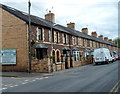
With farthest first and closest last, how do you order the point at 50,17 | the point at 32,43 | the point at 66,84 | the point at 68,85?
the point at 50,17 < the point at 32,43 < the point at 66,84 < the point at 68,85

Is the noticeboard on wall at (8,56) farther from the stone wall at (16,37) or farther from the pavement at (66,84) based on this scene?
the pavement at (66,84)

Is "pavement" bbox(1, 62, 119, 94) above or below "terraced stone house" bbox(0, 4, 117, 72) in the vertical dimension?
below

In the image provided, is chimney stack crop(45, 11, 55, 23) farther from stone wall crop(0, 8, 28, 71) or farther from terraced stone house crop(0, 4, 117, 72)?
stone wall crop(0, 8, 28, 71)

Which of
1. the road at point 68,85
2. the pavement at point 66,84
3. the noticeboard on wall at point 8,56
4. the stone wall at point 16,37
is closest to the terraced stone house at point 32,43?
the stone wall at point 16,37

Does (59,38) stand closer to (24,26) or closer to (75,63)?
(75,63)

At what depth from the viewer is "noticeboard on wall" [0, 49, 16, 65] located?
64.7ft

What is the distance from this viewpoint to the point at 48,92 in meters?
7.79

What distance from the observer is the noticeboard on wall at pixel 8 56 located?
777 inches

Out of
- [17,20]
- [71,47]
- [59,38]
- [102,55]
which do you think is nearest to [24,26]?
[17,20]

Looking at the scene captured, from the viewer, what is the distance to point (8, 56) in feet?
65.7

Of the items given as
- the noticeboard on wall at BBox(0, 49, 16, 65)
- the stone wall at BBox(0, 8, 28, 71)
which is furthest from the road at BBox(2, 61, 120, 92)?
the noticeboard on wall at BBox(0, 49, 16, 65)

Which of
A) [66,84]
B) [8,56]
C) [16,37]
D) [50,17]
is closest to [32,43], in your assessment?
[16,37]

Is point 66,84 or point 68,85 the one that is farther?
point 66,84

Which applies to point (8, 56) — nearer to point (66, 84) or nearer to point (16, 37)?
point (16, 37)
